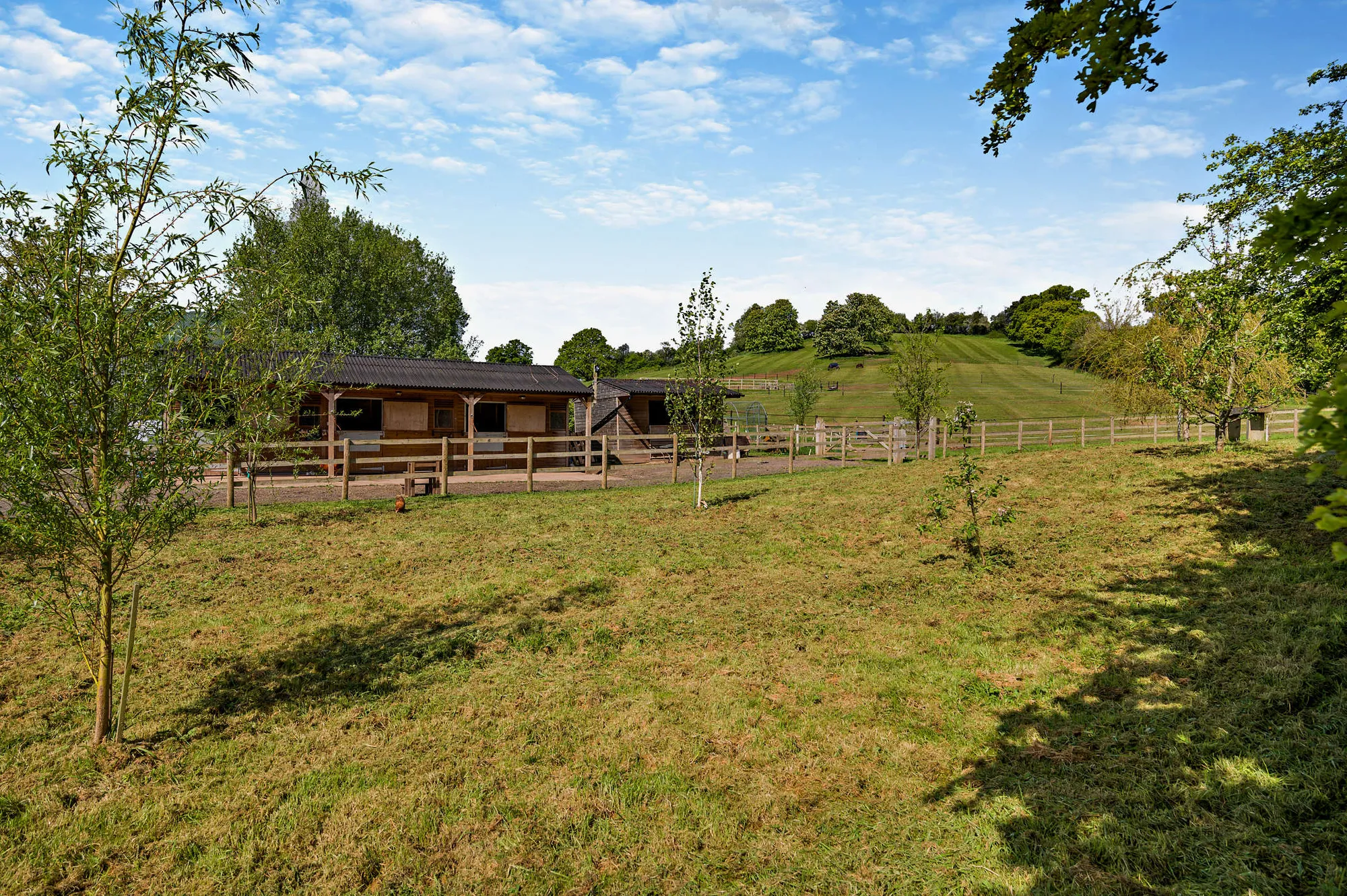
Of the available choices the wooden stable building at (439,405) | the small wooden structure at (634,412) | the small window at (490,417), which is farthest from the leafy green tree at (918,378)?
the small window at (490,417)

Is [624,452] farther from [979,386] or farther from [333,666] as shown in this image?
[979,386]

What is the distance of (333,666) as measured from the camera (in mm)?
6656

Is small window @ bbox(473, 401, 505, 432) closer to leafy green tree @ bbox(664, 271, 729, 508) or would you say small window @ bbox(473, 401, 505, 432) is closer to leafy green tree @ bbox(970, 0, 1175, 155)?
leafy green tree @ bbox(664, 271, 729, 508)

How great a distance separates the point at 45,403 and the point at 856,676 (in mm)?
6625

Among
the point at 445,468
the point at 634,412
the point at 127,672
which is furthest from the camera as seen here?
the point at 634,412

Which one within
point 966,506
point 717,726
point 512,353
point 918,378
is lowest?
point 717,726

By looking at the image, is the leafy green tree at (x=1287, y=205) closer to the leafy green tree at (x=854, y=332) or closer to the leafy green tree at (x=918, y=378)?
the leafy green tree at (x=918, y=378)

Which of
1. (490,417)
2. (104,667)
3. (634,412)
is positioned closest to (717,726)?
(104,667)

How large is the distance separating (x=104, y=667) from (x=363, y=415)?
19.7 m

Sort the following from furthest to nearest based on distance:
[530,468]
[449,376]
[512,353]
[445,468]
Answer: [512,353] < [449,376] < [530,468] < [445,468]

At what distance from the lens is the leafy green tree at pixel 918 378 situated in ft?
82.0

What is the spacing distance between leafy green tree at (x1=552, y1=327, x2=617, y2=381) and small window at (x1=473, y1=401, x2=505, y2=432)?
54.1 metres

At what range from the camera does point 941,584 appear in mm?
9031

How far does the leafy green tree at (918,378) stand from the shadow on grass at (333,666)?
20872 mm
